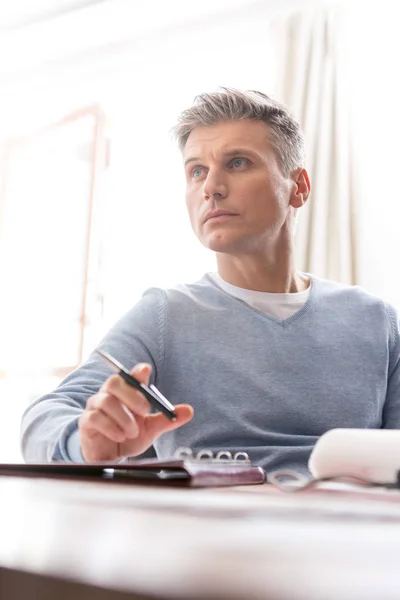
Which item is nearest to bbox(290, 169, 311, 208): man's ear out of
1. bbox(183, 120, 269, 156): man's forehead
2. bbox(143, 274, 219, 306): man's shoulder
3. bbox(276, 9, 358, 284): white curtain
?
bbox(183, 120, 269, 156): man's forehead

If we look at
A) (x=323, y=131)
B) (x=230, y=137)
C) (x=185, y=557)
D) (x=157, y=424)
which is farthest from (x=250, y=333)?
(x=323, y=131)

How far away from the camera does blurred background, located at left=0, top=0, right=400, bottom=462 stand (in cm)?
337

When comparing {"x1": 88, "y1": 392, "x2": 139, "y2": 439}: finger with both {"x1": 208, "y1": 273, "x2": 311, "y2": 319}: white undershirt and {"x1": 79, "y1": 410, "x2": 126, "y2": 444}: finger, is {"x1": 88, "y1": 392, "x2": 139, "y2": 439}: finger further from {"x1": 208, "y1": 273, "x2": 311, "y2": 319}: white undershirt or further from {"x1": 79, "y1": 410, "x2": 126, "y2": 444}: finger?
{"x1": 208, "y1": 273, "x2": 311, "y2": 319}: white undershirt

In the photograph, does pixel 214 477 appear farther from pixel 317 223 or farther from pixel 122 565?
pixel 317 223

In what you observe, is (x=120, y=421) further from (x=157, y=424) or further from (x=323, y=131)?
(x=323, y=131)

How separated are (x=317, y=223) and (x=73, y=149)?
71.3 inches

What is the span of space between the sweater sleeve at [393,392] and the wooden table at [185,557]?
1.38m

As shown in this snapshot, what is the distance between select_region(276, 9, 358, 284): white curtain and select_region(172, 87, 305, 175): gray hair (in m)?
1.47

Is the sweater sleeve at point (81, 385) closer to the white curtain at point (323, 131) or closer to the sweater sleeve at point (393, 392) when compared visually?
the sweater sleeve at point (393, 392)

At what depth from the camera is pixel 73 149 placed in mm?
4414

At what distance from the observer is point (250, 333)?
1.47 m

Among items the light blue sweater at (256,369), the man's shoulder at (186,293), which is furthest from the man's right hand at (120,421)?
the man's shoulder at (186,293)

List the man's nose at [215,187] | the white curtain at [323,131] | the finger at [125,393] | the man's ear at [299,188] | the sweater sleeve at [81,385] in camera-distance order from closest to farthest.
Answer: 1. the finger at [125,393]
2. the sweater sleeve at [81,385]
3. the man's nose at [215,187]
4. the man's ear at [299,188]
5. the white curtain at [323,131]

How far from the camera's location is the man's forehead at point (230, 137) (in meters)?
1.64
